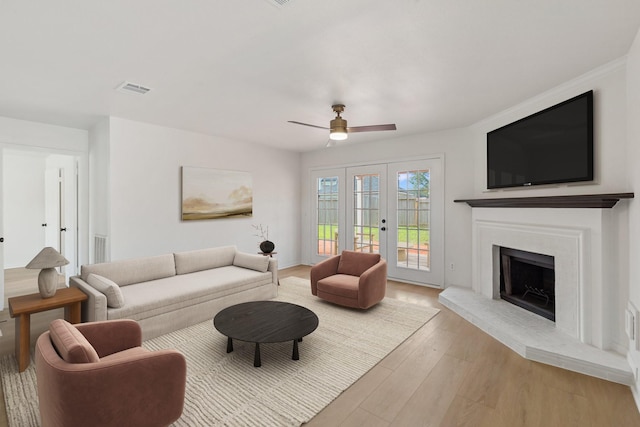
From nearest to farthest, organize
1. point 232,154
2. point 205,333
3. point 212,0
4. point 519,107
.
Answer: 1. point 212,0
2. point 205,333
3. point 519,107
4. point 232,154

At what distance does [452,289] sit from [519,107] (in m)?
2.66

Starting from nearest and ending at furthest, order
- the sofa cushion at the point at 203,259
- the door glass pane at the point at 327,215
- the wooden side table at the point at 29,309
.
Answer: the wooden side table at the point at 29,309, the sofa cushion at the point at 203,259, the door glass pane at the point at 327,215

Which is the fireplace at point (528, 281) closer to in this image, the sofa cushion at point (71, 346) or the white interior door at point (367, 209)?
the white interior door at point (367, 209)

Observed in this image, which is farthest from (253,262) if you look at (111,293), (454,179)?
(454,179)

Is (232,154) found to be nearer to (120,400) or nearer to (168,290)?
(168,290)

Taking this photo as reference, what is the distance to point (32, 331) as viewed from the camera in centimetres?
329

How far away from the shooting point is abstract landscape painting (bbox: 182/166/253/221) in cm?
492

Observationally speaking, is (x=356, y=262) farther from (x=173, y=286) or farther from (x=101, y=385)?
(x=101, y=385)

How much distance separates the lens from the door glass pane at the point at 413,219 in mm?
5195

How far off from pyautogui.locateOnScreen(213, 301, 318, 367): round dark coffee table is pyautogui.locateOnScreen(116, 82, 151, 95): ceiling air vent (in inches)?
98.5

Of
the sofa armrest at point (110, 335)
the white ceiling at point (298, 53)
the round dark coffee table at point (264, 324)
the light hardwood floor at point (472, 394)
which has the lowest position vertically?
the light hardwood floor at point (472, 394)

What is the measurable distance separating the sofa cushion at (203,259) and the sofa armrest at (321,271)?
140 cm

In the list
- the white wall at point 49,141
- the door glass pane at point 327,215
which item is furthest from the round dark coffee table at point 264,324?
the white wall at point 49,141

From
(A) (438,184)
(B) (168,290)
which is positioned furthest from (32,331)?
(A) (438,184)
